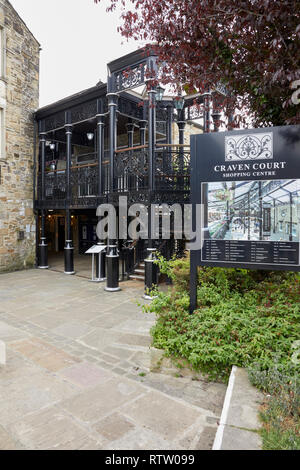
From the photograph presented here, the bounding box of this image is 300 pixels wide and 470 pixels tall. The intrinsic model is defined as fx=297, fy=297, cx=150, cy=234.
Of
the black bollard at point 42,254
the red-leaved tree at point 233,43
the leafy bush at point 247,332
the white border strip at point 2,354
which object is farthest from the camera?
the black bollard at point 42,254

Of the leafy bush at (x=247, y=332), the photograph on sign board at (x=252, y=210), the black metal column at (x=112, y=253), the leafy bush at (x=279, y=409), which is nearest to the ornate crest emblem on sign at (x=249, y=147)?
the photograph on sign board at (x=252, y=210)

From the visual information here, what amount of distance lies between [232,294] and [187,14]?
3.27 meters

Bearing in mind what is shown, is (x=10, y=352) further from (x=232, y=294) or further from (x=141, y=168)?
(x=141, y=168)

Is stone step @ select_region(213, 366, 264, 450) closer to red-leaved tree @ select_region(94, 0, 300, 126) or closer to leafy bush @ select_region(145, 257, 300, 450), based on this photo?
leafy bush @ select_region(145, 257, 300, 450)

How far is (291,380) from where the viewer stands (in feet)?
7.92

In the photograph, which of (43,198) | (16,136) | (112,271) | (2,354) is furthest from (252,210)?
(16,136)

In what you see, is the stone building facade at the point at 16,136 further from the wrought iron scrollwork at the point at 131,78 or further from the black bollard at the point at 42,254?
the wrought iron scrollwork at the point at 131,78

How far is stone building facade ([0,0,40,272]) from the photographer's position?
400 inches

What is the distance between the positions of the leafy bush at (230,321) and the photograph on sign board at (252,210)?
774 millimetres

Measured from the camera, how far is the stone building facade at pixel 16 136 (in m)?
10.1

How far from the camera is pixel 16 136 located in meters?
10.6

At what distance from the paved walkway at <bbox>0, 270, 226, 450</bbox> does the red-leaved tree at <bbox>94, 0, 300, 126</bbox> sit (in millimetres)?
3035

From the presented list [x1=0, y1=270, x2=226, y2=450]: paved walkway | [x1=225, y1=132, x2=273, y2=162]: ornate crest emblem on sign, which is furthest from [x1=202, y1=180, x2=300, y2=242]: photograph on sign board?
[x1=0, y1=270, x2=226, y2=450]: paved walkway
